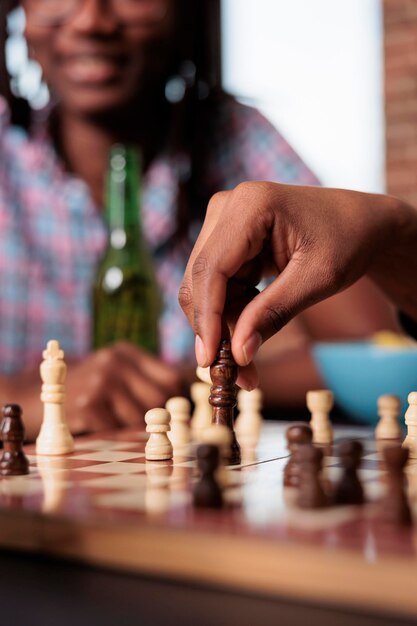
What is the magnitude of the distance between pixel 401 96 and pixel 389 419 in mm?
3830

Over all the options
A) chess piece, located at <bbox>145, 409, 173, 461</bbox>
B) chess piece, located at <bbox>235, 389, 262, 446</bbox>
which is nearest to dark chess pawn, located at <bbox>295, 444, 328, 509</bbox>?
chess piece, located at <bbox>145, 409, 173, 461</bbox>

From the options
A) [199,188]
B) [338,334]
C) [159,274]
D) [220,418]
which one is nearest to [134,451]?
[220,418]

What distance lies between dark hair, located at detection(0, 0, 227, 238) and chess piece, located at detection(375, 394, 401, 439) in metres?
1.78

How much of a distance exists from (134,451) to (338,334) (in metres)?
1.44

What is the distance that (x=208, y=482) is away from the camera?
2.48 feet

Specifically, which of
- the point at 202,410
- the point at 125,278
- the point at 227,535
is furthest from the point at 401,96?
the point at 227,535

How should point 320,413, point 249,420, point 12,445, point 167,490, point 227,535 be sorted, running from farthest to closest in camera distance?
point 249,420 < point 320,413 < point 12,445 < point 167,490 < point 227,535

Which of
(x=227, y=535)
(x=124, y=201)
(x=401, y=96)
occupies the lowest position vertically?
(x=227, y=535)

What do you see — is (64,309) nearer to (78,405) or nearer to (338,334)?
(338,334)

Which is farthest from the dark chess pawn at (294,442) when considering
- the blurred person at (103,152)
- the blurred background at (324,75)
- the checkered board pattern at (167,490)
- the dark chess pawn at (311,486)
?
the blurred background at (324,75)

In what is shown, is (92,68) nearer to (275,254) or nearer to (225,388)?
(275,254)

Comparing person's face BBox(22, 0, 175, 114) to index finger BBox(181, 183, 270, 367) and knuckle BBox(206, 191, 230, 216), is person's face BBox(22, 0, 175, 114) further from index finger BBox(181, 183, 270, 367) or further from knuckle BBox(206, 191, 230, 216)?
index finger BBox(181, 183, 270, 367)

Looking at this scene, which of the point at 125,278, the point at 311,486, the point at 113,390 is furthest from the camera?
the point at 125,278

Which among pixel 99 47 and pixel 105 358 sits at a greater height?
pixel 99 47
